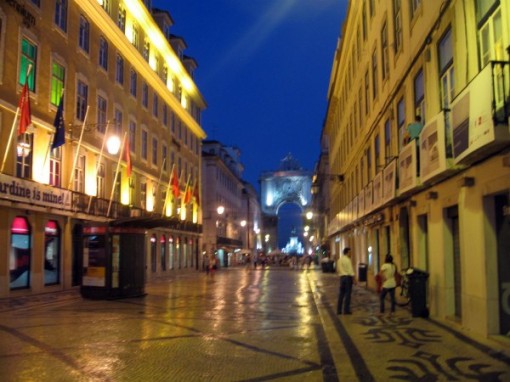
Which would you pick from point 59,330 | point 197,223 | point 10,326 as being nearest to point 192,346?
point 59,330

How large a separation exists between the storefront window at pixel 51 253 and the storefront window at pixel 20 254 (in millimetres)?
1638

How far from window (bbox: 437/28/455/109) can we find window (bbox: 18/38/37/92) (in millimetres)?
17302

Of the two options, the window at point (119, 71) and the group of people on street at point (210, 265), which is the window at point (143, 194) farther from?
the window at point (119, 71)

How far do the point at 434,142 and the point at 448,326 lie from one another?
406 cm

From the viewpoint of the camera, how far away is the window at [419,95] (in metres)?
→ 16.1

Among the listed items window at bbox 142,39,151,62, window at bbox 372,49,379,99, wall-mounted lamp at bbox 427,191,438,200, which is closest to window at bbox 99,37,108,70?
window at bbox 142,39,151,62

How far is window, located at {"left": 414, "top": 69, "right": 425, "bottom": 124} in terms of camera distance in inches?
633

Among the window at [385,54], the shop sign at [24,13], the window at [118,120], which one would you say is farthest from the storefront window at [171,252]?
the window at [385,54]

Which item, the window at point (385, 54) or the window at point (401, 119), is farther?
the window at point (385, 54)

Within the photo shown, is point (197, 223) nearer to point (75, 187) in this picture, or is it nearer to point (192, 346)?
point (75, 187)

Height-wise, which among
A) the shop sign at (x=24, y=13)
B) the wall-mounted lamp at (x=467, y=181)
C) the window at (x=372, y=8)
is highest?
the window at (x=372, y=8)

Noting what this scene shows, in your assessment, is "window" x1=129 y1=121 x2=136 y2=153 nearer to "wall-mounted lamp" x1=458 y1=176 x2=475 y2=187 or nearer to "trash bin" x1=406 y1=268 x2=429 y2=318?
"trash bin" x1=406 y1=268 x2=429 y2=318

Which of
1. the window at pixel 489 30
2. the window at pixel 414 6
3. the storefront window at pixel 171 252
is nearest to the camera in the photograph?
the window at pixel 489 30

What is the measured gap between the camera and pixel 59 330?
12766mm
